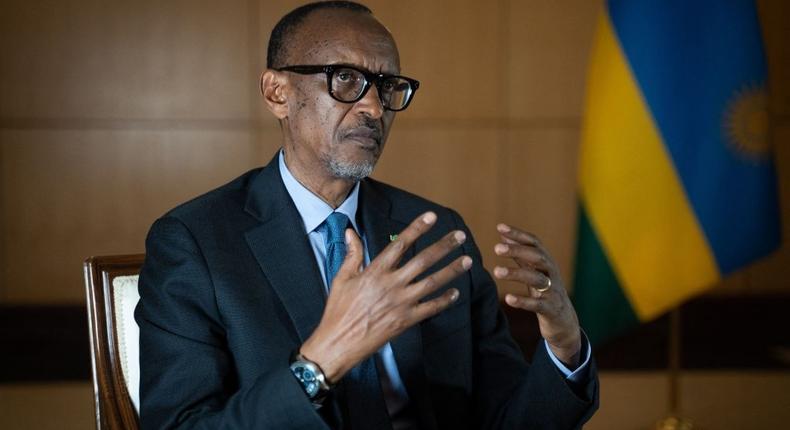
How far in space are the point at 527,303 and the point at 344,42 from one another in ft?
2.19

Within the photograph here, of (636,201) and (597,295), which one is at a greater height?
(636,201)

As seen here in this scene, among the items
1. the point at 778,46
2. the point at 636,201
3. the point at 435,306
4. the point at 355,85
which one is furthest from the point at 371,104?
the point at 778,46

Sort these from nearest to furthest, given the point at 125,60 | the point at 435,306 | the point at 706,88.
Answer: the point at 435,306 → the point at 706,88 → the point at 125,60

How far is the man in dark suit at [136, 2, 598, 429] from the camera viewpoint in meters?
1.29

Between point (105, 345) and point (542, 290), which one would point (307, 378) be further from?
point (105, 345)

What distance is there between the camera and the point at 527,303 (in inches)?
54.3

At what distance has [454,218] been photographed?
1896 millimetres

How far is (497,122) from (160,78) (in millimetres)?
2277

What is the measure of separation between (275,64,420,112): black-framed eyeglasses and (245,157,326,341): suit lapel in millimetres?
235

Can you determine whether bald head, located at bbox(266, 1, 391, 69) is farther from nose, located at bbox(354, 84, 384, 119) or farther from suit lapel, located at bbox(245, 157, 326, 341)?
suit lapel, located at bbox(245, 157, 326, 341)

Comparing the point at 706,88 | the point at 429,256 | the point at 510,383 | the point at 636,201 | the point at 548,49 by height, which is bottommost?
the point at 510,383

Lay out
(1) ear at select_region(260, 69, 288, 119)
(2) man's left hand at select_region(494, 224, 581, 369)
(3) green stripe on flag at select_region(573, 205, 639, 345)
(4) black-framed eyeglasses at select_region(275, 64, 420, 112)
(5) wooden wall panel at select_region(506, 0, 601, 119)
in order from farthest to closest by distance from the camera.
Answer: (5) wooden wall panel at select_region(506, 0, 601, 119) → (3) green stripe on flag at select_region(573, 205, 639, 345) → (1) ear at select_region(260, 69, 288, 119) → (4) black-framed eyeglasses at select_region(275, 64, 420, 112) → (2) man's left hand at select_region(494, 224, 581, 369)

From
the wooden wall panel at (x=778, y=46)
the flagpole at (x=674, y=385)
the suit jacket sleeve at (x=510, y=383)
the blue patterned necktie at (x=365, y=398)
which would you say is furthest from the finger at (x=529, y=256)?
the wooden wall panel at (x=778, y=46)

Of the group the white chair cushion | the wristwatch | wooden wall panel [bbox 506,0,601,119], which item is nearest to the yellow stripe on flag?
the white chair cushion
